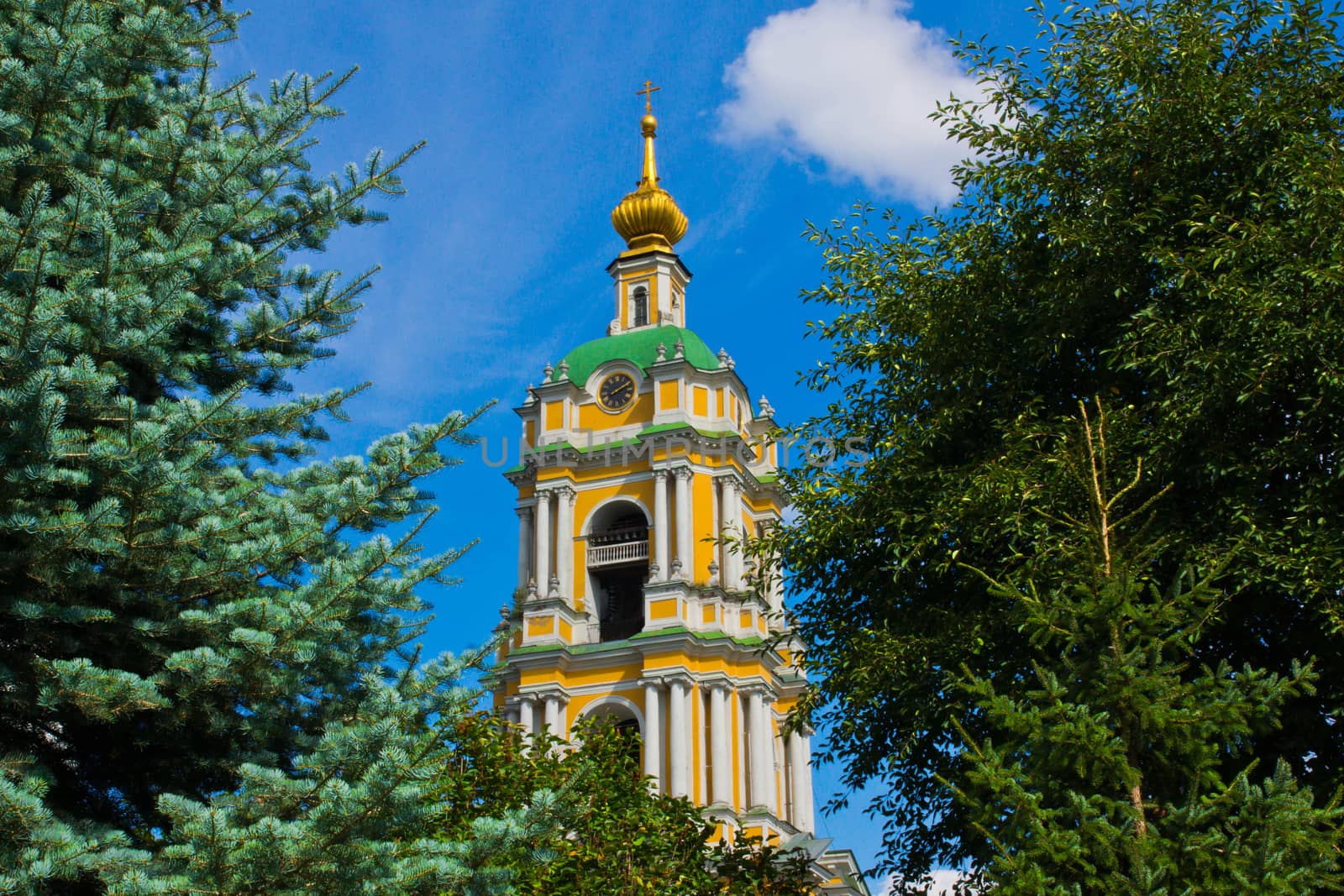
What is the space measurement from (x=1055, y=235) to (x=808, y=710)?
5.00 meters

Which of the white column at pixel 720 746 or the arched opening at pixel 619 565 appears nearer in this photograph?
the white column at pixel 720 746

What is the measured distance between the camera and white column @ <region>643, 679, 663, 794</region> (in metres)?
30.7

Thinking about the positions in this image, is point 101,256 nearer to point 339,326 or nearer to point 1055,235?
point 339,326

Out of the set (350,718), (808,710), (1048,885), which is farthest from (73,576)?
(808,710)

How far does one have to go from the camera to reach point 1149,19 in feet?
44.6

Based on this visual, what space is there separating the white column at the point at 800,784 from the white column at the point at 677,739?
13.7ft

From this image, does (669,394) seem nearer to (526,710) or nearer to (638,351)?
(638,351)

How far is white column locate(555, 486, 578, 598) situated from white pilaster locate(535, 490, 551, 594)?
20 centimetres

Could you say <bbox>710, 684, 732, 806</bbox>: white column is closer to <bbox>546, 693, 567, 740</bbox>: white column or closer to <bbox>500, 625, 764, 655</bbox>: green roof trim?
<bbox>500, 625, 764, 655</bbox>: green roof trim

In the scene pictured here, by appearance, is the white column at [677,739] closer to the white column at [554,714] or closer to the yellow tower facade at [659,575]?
the yellow tower facade at [659,575]

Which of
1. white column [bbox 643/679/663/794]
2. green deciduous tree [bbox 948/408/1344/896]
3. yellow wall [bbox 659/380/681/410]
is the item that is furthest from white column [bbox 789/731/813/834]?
green deciduous tree [bbox 948/408/1344/896]

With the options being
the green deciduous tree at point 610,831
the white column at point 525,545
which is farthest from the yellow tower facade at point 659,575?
the green deciduous tree at point 610,831

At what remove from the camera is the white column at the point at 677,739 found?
3052 cm

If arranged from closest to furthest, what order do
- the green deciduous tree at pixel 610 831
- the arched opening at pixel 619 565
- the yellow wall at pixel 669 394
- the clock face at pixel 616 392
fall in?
1. the green deciduous tree at pixel 610 831
2. the arched opening at pixel 619 565
3. the yellow wall at pixel 669 394
4. the clock face at pixel 616 392
